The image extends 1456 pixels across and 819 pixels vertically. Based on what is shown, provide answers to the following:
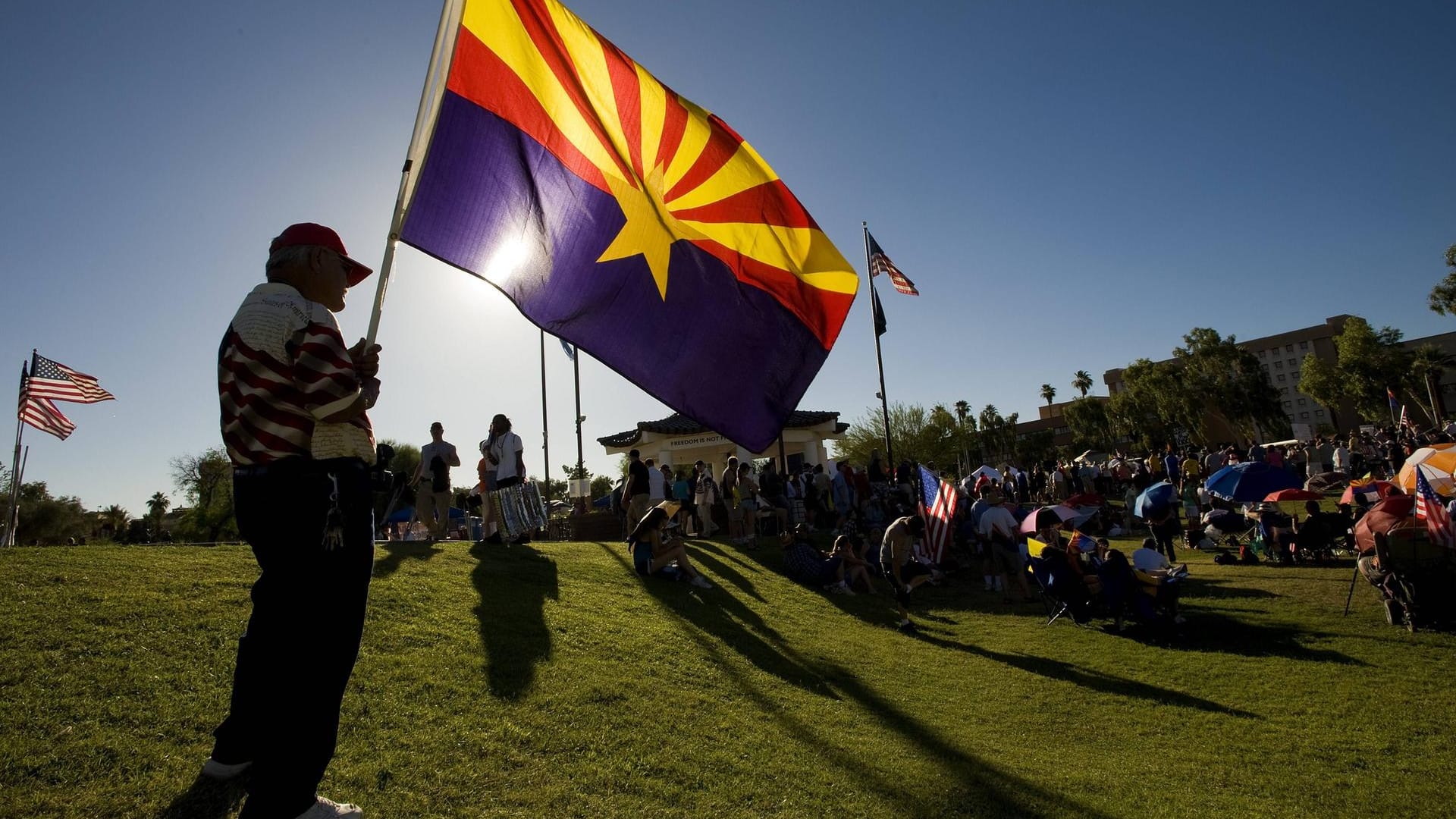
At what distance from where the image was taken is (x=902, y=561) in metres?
9.98

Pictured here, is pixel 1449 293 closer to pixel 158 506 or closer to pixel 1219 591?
pixel 1219 591

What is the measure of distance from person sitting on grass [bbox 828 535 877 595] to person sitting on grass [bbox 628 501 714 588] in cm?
293

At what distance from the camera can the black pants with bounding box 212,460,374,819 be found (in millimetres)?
2227

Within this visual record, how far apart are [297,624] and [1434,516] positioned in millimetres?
10875

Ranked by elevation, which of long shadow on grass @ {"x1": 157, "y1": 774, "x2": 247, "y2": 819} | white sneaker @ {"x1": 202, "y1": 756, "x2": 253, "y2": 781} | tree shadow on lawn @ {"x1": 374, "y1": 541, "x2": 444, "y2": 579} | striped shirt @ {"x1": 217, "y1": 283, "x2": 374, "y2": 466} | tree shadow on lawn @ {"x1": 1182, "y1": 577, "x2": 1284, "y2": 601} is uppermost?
striped shirt @ {"x1": 217, "y1": 283, "x2": 374, "y2": 466}

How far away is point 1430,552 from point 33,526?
2372 inches

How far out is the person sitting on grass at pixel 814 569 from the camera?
11906mm

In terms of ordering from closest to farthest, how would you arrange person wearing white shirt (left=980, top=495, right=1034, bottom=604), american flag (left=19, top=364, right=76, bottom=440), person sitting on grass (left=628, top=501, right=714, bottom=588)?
person sitting on grass (left=628, top=501, right=714, bottom=588), person wearing white shirt (left=980, top=495, right=1034, bottom=604), american flag (left=19, top=364, right=76, bottom=440)

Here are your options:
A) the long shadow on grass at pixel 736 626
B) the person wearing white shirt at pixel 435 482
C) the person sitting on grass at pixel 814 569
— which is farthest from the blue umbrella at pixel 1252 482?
the person wearing white shirt at pixel 435 482

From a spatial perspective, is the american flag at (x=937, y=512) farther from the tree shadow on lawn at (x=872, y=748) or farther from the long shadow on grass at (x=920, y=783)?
the long shadow on grass at (x=920, y=783)

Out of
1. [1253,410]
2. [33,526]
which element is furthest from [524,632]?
[1253,410]

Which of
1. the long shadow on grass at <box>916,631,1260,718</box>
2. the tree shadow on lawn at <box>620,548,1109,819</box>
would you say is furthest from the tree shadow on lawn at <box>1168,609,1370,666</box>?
the tree shadow on lawn at <box>620,548,1109,819</box>

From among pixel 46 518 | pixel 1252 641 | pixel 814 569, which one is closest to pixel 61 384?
pixel 814 569

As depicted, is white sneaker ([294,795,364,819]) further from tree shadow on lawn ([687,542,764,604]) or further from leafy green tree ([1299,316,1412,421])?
leafy green tree ([1299,316,1412,421])
